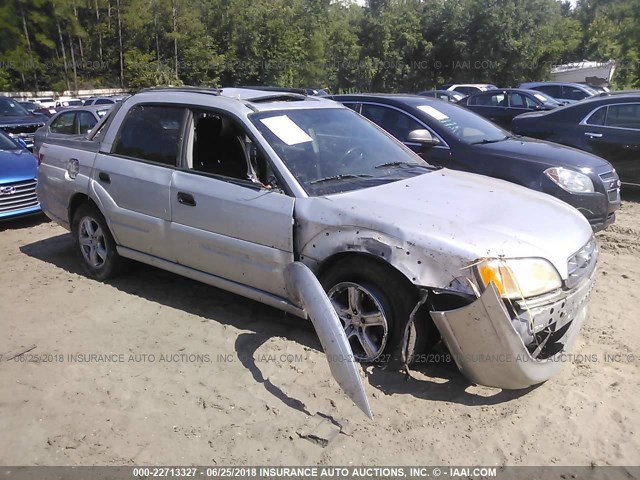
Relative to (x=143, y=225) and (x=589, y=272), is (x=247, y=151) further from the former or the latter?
(x=589, y=272)

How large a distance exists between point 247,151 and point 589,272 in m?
2.54

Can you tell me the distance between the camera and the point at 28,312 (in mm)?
4926

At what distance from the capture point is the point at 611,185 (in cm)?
662

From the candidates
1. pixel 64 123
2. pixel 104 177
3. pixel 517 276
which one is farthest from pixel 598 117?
pixel 64 123

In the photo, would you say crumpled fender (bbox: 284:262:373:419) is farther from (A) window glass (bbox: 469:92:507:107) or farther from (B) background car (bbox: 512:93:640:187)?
(A) window glass (bbox: 469:92:507:107)

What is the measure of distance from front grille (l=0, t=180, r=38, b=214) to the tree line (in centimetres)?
3308

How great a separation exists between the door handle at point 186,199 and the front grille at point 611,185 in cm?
454


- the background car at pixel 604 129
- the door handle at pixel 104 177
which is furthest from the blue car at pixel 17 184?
the background car at pixel 604 129

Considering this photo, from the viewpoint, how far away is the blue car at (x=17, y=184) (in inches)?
310

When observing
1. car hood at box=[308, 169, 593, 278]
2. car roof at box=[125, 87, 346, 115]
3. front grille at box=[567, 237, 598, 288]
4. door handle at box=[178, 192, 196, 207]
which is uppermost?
car roof at box=[125, 87, 346, 115]

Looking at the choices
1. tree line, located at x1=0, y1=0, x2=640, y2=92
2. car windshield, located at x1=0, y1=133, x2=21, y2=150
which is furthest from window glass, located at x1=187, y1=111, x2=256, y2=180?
tree line, located at x1=0, y1=0, x2=640, y2=92

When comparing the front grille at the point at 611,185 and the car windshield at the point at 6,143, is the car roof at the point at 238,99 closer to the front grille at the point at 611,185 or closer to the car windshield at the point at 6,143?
the front grille at the point at 611,185

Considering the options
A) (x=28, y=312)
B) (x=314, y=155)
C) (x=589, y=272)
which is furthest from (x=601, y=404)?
(x=28, y=312)

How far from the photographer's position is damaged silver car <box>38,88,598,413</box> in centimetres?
334
